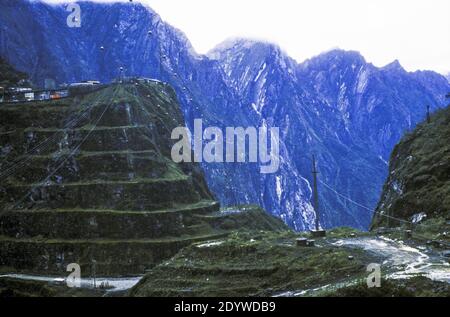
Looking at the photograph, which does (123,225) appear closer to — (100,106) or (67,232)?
(67,232)

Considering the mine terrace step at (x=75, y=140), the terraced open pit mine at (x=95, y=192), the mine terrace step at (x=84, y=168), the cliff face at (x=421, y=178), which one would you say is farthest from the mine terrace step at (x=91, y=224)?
the cliff face at (x=421, y=178)

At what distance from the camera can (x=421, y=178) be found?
60.8 meters

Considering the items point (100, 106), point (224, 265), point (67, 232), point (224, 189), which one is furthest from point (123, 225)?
point (224, 189)

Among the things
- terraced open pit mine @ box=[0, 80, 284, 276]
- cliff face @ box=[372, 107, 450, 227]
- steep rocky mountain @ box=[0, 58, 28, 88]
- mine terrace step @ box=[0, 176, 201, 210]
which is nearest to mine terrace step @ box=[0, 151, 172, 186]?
terraced open pit mine @ box=[0, 80, 284, 276]

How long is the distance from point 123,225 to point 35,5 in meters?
101

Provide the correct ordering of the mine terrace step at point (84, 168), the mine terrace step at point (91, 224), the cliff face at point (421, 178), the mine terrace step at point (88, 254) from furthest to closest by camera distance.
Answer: the mine terrace step at point (84, 168), the mine terrace step at point (91, 224), the mine terrace step at point (88, 254), the cliff face at point (421, 178)

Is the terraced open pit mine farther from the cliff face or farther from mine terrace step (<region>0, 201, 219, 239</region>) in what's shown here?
the cliff face

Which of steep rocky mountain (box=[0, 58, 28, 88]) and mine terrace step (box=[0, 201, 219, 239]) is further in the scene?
steep rocky mountain (box=[0, 58, 28, 88])

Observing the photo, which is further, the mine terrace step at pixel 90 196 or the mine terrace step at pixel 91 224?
the mine terrace step at pixel 90 196

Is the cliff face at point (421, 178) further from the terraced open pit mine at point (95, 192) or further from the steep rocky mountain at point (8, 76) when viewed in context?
the steep rocky mountain at point (8, 76)

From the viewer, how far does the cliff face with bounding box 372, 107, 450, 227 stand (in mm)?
56469

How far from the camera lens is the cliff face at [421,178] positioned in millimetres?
56469

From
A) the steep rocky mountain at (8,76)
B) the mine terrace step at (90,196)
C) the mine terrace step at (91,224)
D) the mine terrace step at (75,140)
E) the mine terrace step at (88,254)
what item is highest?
the steep rocky mountain at (8,76)

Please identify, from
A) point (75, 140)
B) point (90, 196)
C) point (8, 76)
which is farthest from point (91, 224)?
point (8, 76)
